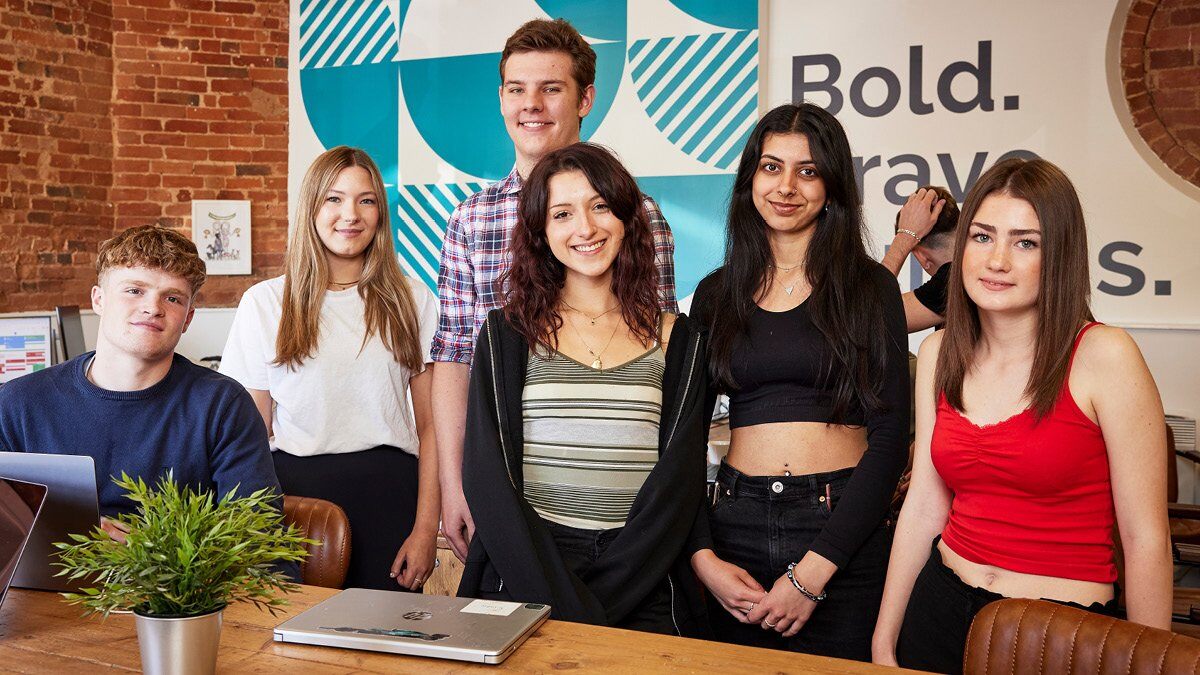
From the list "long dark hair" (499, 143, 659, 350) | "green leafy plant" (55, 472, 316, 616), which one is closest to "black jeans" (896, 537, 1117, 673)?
→ "long dark hair" (499, 143, 659, 350)

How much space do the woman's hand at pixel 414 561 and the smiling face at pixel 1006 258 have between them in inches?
59.4

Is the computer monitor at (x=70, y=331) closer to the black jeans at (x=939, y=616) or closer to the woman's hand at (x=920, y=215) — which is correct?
the woman's hand at (x=920, y=215)

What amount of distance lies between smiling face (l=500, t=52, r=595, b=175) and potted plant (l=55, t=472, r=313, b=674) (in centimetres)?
148

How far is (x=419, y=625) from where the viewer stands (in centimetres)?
156

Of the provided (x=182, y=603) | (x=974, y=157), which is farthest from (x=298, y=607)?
(x=974, y=157)

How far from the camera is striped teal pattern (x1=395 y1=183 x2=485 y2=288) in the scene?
594 cm

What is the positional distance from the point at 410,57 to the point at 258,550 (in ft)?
16.7

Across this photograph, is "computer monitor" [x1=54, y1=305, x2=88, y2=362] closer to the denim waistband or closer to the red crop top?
the denim waistband

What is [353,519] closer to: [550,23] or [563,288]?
[563,288]

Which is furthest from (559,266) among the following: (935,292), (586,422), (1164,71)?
(1164,71)

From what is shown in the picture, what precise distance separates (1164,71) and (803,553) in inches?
152

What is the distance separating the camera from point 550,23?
2.61 metres

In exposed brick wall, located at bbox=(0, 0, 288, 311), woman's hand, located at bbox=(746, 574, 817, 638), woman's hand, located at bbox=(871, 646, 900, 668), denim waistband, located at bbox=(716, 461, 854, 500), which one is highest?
exposed brick wall, located at bbox=(0, 0, 288, 311)

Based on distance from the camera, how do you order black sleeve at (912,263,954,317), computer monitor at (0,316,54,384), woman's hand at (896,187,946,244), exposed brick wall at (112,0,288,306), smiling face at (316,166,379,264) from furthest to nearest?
exposed brick wall at (112,0,288,306) → computer monitor at (0,316,54,384) → woman's hand at (896,187,946,244) → black sleeve at (912,263,954,317) → smiling face at (316,166,379,264)
